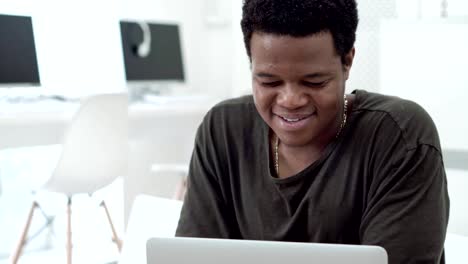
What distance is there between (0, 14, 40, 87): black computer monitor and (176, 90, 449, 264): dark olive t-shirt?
1.87 m

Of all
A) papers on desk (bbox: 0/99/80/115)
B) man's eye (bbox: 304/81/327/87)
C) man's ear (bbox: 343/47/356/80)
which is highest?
man's ear (bbox: 343/47/356/80)

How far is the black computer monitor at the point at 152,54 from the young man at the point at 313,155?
2.34 meters

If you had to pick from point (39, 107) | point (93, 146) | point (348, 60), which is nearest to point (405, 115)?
point (348, 60)

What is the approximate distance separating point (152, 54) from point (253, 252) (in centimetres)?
290

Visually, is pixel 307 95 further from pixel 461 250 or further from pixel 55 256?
pixel 55 256

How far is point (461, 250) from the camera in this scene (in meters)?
1.27

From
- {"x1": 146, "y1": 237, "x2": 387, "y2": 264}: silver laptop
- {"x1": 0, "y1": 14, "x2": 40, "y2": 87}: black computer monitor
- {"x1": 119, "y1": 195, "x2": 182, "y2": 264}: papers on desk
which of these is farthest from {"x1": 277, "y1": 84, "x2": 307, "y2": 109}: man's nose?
{"x1": 0, "y1": 14, "x2": 40, "y2": 87}: black computer monitor

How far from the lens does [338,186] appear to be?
948 mm

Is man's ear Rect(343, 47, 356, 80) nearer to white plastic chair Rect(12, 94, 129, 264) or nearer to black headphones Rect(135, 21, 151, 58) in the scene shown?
white plastic chair Rect(12, 94, 129, 264)

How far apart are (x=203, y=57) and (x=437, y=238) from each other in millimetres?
3085

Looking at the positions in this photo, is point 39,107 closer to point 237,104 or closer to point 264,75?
point 237,104

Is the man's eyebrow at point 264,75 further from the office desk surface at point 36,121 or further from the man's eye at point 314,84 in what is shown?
the office desk surface at point 36,121

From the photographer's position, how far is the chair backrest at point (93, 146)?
2.30 m

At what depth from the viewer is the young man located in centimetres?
86
